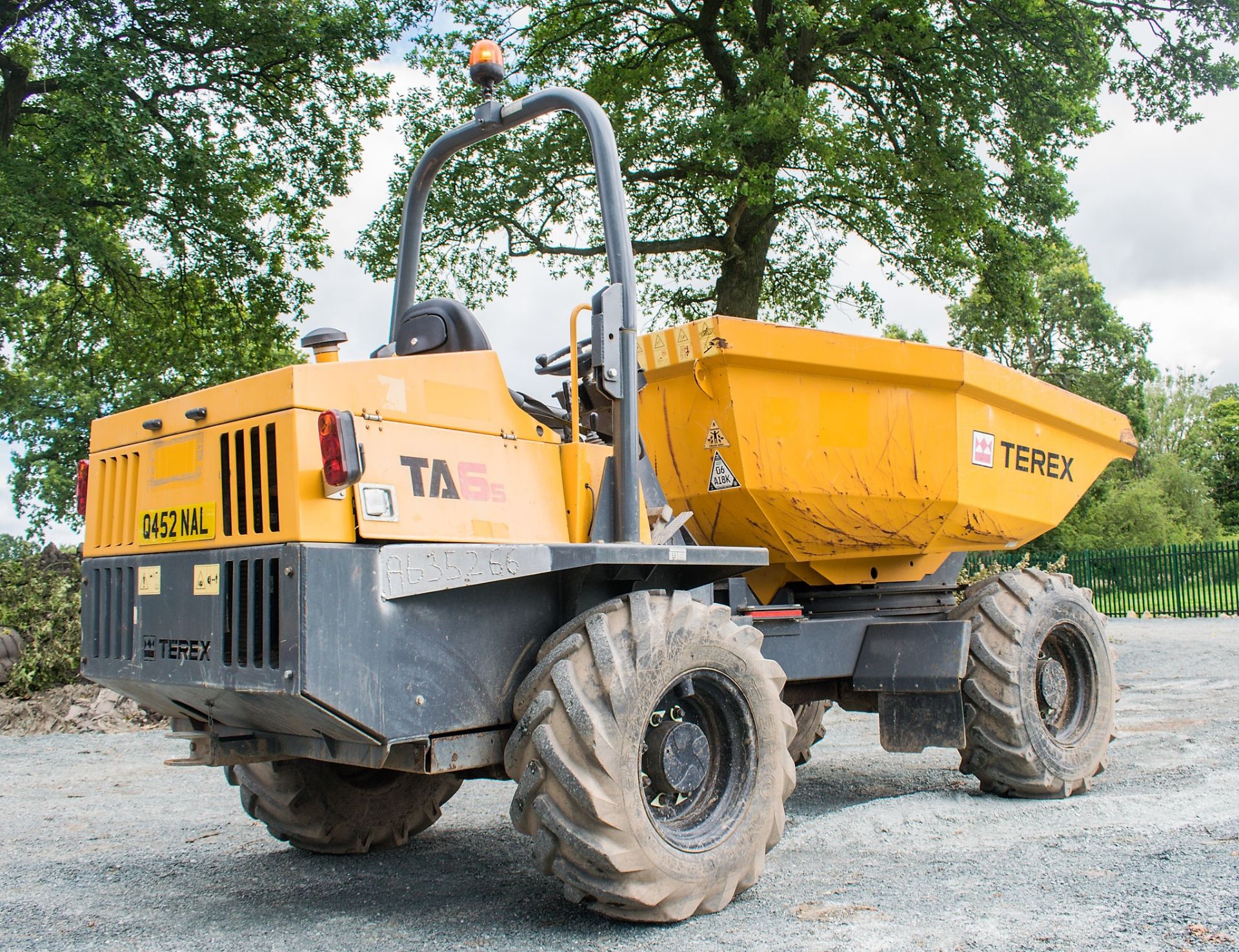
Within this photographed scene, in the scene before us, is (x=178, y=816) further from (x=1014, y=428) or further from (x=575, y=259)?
(x=575, y=259)

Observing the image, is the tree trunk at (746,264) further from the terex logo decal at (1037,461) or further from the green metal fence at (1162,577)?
the green metal fence at (1162,577)

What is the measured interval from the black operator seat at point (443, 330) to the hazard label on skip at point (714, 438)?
151 cm

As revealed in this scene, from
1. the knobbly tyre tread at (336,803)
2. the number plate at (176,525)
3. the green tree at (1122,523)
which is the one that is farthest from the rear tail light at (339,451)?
the green tree at (1122,523)

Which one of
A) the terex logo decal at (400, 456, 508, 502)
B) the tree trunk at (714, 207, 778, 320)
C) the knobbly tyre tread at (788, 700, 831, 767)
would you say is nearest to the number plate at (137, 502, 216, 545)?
the terex logo decal at (400, 456, 508, 502)

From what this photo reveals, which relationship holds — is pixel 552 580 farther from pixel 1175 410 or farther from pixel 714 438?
pixel 1175 410

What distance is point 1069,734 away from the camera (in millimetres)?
6262

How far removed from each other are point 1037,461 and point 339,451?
4.83 metres

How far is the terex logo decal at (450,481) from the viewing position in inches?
145

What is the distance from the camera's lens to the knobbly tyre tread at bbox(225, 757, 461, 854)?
475 cm

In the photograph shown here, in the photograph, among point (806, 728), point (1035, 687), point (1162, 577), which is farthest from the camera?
point (1162, 577)

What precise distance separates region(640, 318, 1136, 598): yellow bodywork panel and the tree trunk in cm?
1017

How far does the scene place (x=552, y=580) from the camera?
420cm

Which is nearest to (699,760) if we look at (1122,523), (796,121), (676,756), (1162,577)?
(676,756)

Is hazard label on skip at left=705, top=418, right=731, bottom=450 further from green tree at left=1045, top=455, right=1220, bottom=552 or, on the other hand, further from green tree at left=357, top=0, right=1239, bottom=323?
green tree at left=1045, top=455, right=1220, bottom=552
